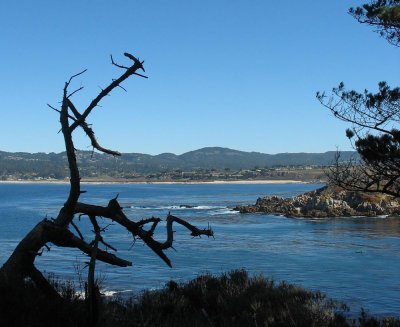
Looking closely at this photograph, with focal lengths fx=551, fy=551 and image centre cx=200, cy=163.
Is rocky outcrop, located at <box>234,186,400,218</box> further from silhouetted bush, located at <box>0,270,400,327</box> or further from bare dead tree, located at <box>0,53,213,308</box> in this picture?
bare dead tree, located at <box>0,53,213,308</box>

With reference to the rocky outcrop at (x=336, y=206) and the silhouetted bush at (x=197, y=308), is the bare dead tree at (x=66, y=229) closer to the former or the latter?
the silhouetted bush at (x=197, y=308)

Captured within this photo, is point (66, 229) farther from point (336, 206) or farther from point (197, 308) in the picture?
point (336, 206)

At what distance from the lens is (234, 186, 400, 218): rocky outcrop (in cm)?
6962

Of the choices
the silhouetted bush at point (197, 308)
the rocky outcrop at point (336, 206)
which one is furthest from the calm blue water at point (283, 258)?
the rocky outcrop at point (336, 206)

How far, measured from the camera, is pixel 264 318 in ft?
38.7

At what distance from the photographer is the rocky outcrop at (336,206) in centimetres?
6962

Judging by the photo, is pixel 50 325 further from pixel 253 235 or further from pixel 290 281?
pixel 253 235

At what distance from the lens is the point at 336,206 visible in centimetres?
7219

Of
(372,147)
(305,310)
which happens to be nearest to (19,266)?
(305,310)

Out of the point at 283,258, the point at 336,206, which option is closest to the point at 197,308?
the point at 283,258

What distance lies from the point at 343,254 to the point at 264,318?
84.6ft

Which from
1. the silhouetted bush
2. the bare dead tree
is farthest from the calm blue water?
the bare dead tree

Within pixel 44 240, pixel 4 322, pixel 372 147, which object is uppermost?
pixel 372 147

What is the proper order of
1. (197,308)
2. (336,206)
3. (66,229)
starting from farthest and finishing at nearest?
(336,206)
(197,308)
(66,229)
